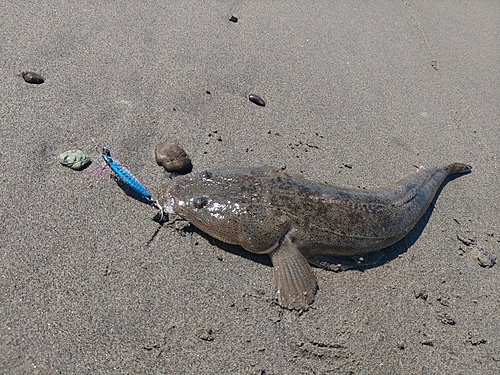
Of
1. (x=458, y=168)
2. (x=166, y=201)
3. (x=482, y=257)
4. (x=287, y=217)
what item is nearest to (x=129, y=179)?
(x=166, y=201)

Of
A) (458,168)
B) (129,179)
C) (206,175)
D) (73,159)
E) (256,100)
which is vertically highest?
(458,168)

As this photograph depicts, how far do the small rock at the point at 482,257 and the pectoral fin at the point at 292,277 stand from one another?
174cm

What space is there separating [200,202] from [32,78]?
2320 millimetres

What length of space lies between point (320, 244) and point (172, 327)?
142cm

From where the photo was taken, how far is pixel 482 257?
12.8 ft

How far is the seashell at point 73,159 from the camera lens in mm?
3602

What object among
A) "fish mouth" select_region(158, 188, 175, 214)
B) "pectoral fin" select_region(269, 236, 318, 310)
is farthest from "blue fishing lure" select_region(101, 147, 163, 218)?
"pectoral fin" select_region(269, 236, 318, 310)

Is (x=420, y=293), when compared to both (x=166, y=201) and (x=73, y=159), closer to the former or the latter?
(x=166, y=201)

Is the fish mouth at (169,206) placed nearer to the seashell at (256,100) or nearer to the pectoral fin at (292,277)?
the pectoral fin at (292,277)

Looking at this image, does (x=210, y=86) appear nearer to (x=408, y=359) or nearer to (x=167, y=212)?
(x=167, y=212)

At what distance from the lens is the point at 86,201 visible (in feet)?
11.4

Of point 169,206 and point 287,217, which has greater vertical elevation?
point 287,217

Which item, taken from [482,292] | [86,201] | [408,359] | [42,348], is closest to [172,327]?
[42,348]

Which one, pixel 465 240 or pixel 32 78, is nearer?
pixel 465 240
